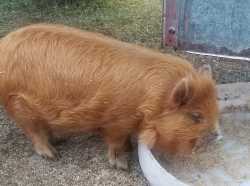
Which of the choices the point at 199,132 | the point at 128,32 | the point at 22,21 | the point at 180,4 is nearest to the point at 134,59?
the point at 199,132

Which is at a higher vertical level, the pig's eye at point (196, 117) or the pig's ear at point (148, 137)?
the pig's eye at point (196, 117)

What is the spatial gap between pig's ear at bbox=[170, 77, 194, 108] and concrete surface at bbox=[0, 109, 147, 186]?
613 mm

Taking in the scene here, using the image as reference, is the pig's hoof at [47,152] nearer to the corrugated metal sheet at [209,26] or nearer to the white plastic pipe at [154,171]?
the white plastic pipe at [154,171]

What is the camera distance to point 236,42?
12.2ft

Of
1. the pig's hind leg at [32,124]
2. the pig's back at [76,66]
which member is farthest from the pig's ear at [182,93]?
the pig's hind leg at [32,124]

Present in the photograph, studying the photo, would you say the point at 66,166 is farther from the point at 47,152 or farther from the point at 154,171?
the point at 154,171

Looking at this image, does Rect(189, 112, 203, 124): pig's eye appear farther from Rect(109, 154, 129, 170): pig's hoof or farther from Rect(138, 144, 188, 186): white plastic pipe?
Rect(109, 154, 129, 170): pig's hoof

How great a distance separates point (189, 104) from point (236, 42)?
978 millimetres

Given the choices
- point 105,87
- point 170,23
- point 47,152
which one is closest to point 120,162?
point 47,152

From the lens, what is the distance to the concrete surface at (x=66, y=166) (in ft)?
10.7

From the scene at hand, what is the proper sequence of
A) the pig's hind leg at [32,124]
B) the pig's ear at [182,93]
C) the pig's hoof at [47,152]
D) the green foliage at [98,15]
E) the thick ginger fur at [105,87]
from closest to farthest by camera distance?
the pig's ear at [182,93] < the thick ginger fur at [105,87] < the pig's hind leg at [32,124] < the pig's hoof at [47,152] < the green foliage at [98,15]

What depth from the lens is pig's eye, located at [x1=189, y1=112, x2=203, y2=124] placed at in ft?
9.71

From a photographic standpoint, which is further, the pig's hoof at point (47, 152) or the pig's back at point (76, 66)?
the pig's hoof at point (47, 152)

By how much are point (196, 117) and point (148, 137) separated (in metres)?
0.28
